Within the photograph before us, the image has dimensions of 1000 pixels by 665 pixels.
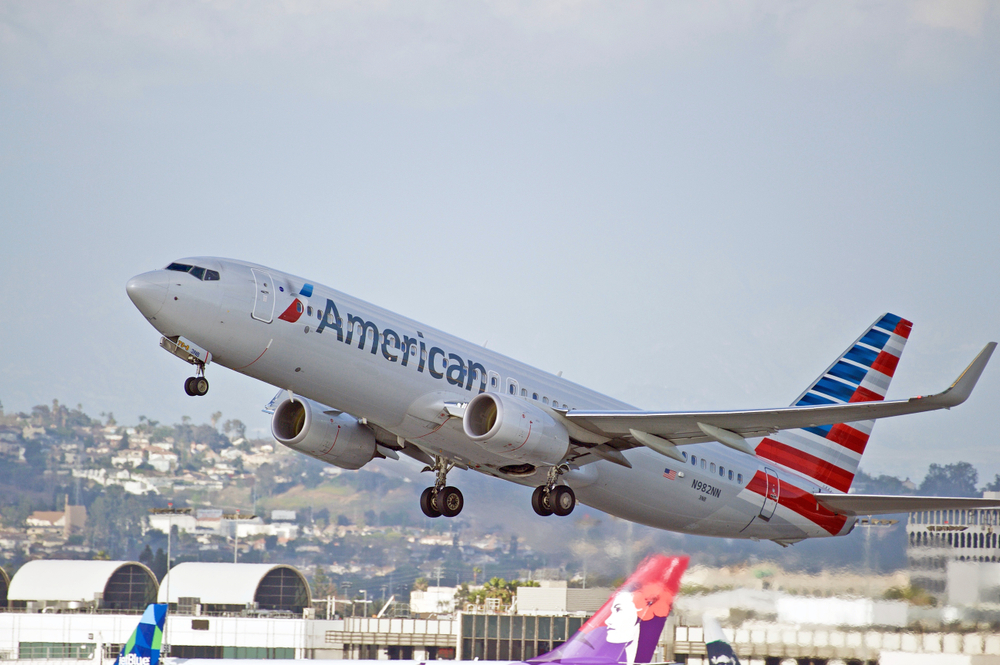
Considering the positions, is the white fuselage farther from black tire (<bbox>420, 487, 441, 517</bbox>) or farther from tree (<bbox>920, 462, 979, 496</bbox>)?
tree (<bbox>920, 462, 979, 496</bbox>)

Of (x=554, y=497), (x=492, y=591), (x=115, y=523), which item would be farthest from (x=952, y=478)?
(x=115, y=523)

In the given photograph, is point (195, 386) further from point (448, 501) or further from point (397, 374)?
point (448, 501)

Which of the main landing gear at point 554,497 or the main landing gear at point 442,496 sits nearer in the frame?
the main landing gear at point 554,497

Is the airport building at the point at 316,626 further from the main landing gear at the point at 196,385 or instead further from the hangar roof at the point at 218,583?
the main landing gear at the point at 196,385

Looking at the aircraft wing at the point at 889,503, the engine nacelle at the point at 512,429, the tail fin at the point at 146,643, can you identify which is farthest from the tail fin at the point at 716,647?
the tail fin at the point at 146,643

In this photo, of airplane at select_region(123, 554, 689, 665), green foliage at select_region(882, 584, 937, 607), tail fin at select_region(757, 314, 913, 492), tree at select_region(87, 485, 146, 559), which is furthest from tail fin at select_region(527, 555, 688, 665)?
tree at select_region(87, 485, 146, 559)

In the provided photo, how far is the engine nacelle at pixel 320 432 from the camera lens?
2508 centimetres

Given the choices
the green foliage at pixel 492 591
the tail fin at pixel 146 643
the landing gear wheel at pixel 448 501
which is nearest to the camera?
the landing gear wheel at pixel 448 501

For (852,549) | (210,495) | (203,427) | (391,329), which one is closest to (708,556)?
(852,549)

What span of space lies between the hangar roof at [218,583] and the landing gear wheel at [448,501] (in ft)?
117

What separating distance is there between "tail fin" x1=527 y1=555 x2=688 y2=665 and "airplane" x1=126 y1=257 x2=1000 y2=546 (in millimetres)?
1722

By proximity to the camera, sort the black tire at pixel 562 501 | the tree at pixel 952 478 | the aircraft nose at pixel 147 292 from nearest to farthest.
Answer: the aircraft nose at pixel 147 292 < the black tire at pixel 562 501 < the tree at pixel 952 478

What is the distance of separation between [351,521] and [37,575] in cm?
2850

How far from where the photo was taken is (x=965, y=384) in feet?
66.2
